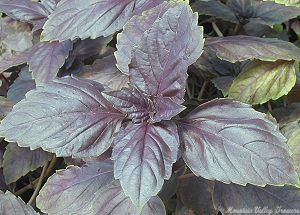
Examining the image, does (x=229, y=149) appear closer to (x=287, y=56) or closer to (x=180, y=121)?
(x=180, y=121)

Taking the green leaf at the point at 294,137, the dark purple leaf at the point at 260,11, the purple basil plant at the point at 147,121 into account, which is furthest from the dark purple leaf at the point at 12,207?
the dark purple leaf at the point at 260,11

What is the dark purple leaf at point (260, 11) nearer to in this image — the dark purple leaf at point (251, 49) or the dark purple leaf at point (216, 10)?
the dark purple leaf at point (216, 10)

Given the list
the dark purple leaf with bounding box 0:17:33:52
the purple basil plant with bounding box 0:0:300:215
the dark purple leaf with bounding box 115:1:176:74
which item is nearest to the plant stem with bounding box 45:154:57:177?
the purple basil plant with bounding box 0:0:300:215

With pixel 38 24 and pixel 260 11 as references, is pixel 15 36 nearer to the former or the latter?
pixel 38 24

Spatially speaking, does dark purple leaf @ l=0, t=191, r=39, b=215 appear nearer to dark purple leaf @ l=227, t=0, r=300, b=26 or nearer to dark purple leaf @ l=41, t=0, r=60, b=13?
dark purple leaf @ l=41, t=0, r=60, b=13

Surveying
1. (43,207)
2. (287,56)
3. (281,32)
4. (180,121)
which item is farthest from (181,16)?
(281,32)

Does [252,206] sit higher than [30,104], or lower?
lower
